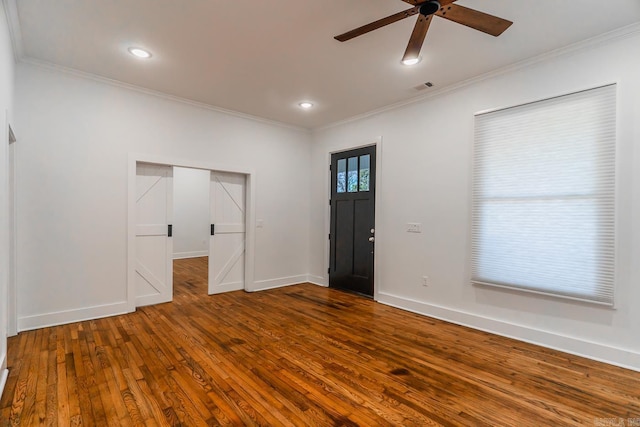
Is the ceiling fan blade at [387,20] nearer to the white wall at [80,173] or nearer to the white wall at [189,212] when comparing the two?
the white wall at [80,173]

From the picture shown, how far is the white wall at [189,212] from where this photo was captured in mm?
8781

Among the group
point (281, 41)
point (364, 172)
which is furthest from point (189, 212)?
point (281, 41)

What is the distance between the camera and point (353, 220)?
5.29 meters

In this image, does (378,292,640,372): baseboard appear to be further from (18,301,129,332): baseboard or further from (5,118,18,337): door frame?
(5,118,18,337): door frame

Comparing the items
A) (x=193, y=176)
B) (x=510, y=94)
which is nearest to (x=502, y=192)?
(x=510, y=94)

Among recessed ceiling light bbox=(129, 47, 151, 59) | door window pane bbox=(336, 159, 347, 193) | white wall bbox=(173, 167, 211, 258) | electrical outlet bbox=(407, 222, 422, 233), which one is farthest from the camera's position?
white wall bbox=(173, 167, 211, 258)

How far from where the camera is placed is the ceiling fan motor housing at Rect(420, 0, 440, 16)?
2.08m

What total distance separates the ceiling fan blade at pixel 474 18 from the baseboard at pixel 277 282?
4536mm

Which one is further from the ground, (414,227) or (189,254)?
(414,227)

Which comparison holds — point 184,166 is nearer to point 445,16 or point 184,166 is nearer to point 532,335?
point 445,16

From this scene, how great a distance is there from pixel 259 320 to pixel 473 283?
264 centimetres

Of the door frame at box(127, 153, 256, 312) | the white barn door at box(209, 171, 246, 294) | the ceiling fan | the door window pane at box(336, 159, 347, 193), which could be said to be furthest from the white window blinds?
the white barn door at box(209, 171, 246, 294)

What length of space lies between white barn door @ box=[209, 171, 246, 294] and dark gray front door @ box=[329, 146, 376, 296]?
5.28 feet

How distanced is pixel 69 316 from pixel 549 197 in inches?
215
